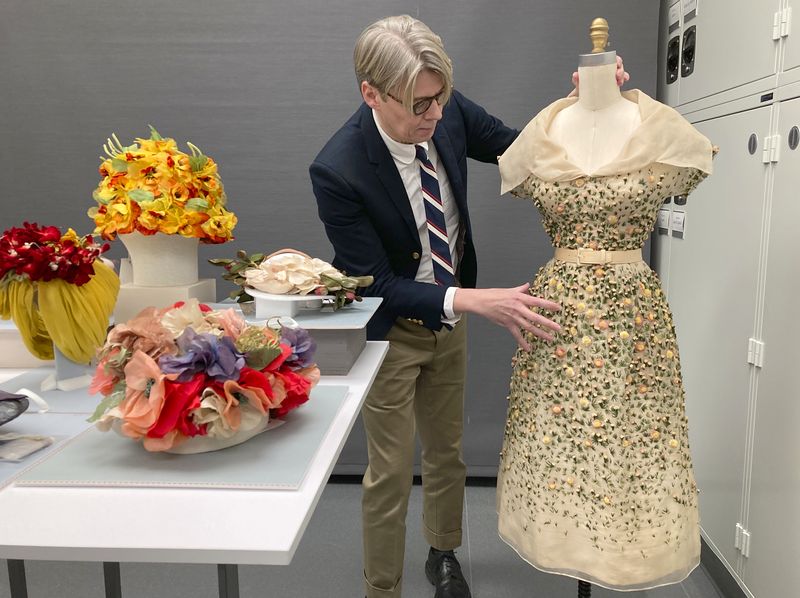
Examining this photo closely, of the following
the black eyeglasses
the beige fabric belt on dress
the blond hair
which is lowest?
the beige fabric belt on dress

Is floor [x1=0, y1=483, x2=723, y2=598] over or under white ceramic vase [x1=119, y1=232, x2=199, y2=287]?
under

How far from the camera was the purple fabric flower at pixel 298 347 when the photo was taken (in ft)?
3.84

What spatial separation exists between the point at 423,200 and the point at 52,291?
36.1 inches

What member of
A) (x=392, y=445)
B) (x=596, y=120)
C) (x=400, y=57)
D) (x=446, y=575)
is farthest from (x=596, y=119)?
(x=446, y=575)

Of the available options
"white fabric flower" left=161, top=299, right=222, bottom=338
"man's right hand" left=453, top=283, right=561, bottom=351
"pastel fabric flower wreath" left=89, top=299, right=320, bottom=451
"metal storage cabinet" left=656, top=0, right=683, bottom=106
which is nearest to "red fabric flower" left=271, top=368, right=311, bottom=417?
"pastel fabric flower wreath" left=89, top=299, right=320, bottom=451

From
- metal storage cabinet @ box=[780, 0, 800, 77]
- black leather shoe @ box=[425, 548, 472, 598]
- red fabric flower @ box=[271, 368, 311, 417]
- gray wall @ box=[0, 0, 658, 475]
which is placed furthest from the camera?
gray wall @ box=[0, 0, 658, 475]

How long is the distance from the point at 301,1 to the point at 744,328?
1.98 metres

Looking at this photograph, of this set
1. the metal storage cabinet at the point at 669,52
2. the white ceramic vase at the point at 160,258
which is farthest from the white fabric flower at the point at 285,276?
the metal storage cabinet at the point at 669,52

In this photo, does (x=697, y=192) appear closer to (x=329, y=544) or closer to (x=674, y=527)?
(x=674, y=527)

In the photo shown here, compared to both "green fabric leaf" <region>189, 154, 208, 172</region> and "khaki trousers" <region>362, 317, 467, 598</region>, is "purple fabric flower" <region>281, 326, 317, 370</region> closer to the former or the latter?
"green fabric leaf" <region>189, 154, 208, 172</region>

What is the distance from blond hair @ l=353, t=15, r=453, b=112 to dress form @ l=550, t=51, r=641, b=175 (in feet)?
0.97

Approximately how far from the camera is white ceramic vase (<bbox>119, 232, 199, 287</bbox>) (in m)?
1.57

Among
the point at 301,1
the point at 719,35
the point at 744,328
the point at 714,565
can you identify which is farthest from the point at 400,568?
the point at 301,1

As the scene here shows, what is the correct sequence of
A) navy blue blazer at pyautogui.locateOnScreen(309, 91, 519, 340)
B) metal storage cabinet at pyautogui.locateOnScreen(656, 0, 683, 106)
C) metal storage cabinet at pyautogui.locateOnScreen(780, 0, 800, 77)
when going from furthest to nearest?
metal storage cabinet at pyautogui.locateOnScreen(656, 0, 683, 106), navy blue blazer at pyautogui.locateOnScreen(309, 91, 519, 340), metal storage cabinet at pyautogui.locateOnScreen(780, 0, 800, 77)
